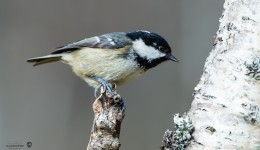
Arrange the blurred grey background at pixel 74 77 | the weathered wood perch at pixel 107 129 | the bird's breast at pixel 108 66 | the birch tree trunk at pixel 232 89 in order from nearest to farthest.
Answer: the birch tree trunk at pixel 232 89, the weathered wood perch at pixel 107 129, the bird's breast at pixel 108 66, the blurred grey background at pixel 74 77

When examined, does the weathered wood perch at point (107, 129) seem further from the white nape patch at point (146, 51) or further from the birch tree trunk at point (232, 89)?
the white nape patch at point (146, 51)

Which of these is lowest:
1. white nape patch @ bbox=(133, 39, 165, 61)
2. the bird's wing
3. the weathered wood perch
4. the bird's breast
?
the weathered wood perch

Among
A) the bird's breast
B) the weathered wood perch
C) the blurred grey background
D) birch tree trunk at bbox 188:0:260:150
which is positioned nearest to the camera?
birch tree trunk at bbox 188:0:260:150

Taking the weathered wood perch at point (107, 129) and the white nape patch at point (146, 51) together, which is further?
the white nape patch at point (146, 51)

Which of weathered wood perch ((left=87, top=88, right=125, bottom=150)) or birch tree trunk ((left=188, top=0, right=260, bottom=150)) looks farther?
weathered wood perch ((left=87, top=88, right=125, bottom=150))

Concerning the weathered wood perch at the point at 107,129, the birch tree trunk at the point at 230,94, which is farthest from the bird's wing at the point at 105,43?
the birch tree trunk at the point at 230,94

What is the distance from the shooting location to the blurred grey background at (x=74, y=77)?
448cm

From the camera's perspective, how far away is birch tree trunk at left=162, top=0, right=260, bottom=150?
1.75 m

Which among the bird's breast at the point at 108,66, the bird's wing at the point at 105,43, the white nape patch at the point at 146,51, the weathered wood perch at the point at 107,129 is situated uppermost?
the bird's wing at the point at 105,43

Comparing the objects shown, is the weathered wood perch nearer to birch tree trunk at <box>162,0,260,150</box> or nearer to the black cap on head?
birch tree trunk at <box>162,0,260,150</box>

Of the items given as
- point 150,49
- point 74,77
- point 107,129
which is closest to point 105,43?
point 150,49

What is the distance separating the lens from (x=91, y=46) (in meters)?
2.92

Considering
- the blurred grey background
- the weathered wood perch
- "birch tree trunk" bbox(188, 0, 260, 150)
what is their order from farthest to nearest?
the blurred grey background < the weathered wood perch < "birch tree trunk" bbox(188, 0, 260, 150)

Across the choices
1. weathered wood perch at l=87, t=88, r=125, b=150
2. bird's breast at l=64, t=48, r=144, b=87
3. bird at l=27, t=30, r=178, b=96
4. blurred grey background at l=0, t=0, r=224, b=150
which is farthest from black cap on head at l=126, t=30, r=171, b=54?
blurred grey background at l=0, t=0, r=224, b=150
